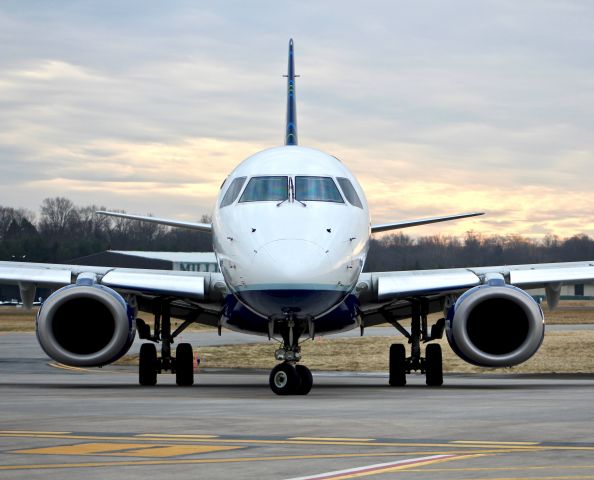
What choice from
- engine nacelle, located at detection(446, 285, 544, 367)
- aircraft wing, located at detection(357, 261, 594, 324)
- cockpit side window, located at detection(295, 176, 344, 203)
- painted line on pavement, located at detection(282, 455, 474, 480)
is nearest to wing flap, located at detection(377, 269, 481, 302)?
aircraft wing, located at detection(357, 261, 594, 324)

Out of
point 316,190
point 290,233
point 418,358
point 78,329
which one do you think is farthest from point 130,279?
point 418,358

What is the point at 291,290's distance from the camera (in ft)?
61.2

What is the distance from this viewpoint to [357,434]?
1180cm

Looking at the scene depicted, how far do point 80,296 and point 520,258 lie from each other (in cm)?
6092

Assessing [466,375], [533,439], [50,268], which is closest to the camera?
[533,439]

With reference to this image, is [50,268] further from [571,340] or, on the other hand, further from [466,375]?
[571,340]

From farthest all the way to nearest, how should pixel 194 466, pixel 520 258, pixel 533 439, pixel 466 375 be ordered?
pixel 520 258
pixel 466 375
pixel 533 439
pixel 194 466

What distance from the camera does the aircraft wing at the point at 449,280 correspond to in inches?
905

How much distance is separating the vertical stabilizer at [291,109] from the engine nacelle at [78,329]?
827 cm

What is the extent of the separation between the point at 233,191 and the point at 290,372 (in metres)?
3.66

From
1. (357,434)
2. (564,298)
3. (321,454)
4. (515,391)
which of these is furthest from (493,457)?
(564,298)

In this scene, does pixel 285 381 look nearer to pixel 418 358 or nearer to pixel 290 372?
pixel 290 372

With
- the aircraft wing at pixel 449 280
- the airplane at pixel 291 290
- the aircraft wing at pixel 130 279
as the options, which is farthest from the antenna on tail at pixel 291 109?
the aircraft wing at pixel 130 279

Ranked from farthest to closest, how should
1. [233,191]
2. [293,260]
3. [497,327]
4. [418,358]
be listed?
[418,358]
[497,327]
[233,191]
[293,260]
